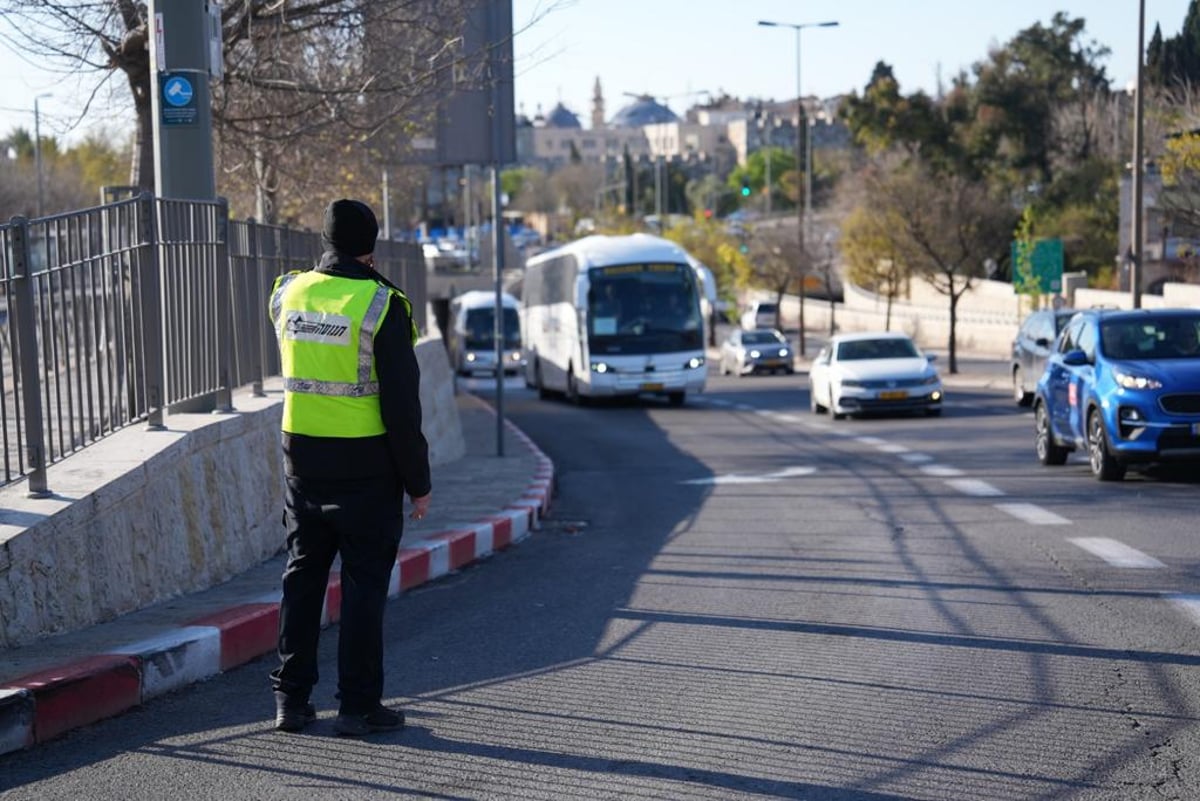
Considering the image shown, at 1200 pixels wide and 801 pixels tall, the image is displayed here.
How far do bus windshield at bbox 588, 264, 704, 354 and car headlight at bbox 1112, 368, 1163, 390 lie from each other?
63.2 ft

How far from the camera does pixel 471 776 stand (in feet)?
18.0

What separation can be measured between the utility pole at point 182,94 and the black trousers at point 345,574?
508 cm

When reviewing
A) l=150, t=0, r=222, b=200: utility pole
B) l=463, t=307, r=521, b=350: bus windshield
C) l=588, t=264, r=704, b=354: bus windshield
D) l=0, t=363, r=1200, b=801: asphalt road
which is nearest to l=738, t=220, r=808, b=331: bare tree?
l=463, t=307, r=521, b=350: bus windshield

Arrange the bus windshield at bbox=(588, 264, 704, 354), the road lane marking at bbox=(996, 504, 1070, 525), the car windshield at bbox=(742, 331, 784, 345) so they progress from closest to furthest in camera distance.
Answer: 1. the road lane marking at bbox=(996, 504, 1070, 525)
2. the bus windshield at bbox=(588, 264, 704, 354)
3. the car windshield at bbox=(742, 331, 784, 345)

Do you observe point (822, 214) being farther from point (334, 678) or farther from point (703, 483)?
point (334, 678)

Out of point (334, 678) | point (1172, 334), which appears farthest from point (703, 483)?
point (334, 678)

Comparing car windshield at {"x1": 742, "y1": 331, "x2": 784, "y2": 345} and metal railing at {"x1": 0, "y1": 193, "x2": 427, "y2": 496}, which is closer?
metal railing at {"x1": 0, "y1": 193, "x2": 427, "y2": 496}

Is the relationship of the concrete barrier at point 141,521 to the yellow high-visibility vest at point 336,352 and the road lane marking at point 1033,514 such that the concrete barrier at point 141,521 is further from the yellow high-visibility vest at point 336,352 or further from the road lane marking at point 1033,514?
the road lane marking at point 1033,514

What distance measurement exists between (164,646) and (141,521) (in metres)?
1.23

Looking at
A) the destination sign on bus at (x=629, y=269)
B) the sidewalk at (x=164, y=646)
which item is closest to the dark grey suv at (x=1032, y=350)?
the destination sign on bus at (x=629, y=269)

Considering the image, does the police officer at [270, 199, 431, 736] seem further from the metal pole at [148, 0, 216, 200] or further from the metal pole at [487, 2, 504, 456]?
the metal pole at [487, 2, 504, 456]

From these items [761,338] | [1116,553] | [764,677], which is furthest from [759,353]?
[764,677]

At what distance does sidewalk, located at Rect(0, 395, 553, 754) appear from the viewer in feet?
19.8

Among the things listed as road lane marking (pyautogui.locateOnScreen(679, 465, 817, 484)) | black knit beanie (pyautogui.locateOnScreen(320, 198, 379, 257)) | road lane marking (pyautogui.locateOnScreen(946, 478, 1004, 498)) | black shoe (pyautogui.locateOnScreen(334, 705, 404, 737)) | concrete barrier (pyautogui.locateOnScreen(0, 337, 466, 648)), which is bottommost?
road lane marking (pyautogui.locateOnScreen(679, 465, 817, 484))
